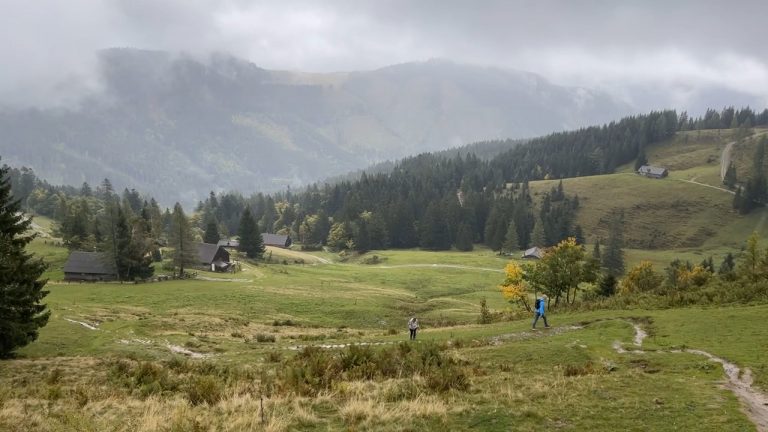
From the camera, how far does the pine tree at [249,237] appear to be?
449ft

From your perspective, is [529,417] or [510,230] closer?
[529,417]

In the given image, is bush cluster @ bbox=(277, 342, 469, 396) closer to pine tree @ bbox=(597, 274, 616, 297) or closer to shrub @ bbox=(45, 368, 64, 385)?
shrub @ bbox=(45, 368, 64, 385)

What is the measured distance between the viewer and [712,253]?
541 ft

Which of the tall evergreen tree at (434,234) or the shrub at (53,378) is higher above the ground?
the tall evergreen tree at (434,234)

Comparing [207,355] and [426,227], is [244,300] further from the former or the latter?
[426,227]

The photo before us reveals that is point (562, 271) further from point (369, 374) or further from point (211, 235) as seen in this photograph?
point (211, 235)

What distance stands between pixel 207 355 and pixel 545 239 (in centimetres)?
16411

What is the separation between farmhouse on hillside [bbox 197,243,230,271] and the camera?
113250 mm

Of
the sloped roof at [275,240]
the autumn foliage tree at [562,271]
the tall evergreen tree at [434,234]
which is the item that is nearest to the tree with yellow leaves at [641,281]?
the autumn foliage tree at [562,271]

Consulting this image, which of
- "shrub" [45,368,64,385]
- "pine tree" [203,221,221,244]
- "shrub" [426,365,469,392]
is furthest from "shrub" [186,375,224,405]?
"pine tree" [203,221,221,244]

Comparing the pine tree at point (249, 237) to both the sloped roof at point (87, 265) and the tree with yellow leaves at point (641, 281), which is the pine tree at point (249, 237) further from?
the tree with yellow leaves at point (641, 281)

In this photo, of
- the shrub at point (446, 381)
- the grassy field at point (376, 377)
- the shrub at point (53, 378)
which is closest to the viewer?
the grassy field at point (376, 377)

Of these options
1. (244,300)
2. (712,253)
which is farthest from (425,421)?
(712,253)

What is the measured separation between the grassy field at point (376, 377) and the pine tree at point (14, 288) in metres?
1.62
